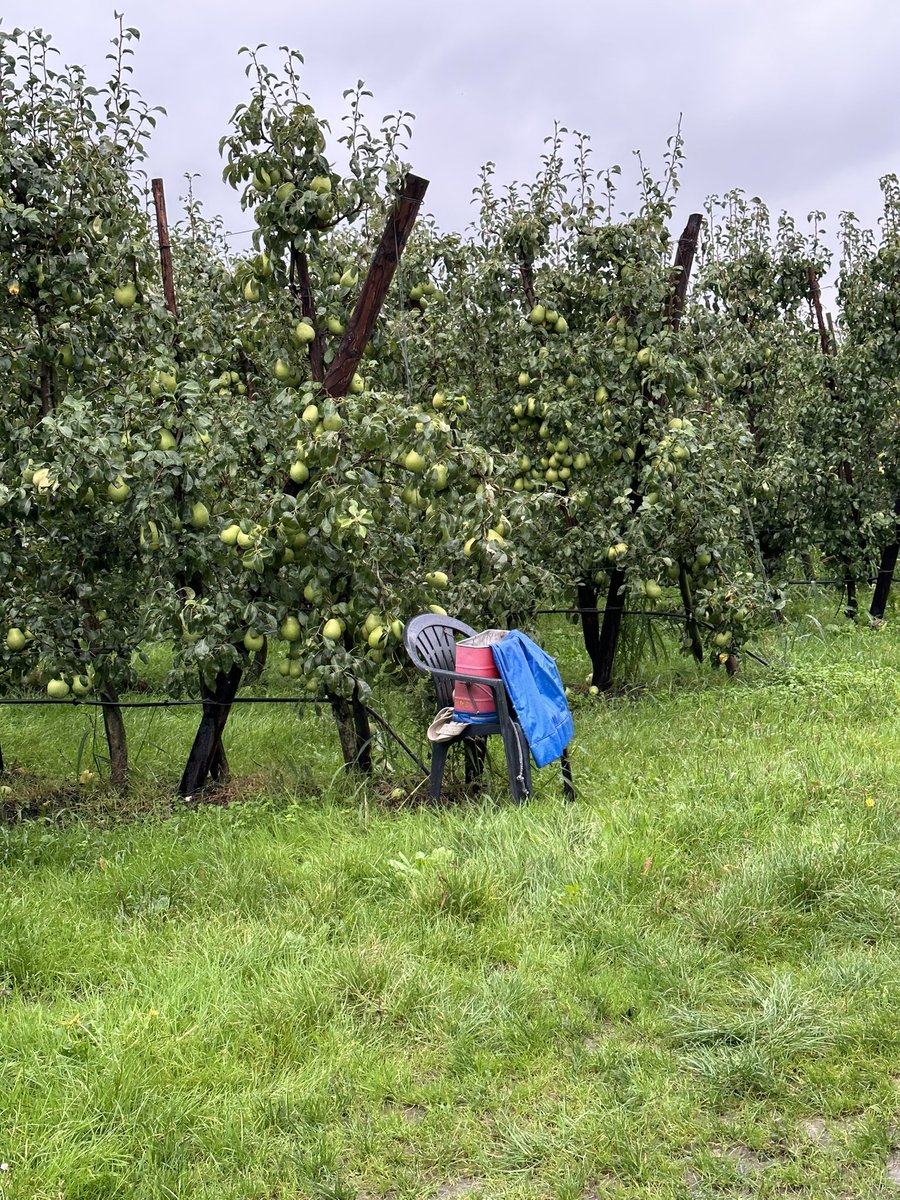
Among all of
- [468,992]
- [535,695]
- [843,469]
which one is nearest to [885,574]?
[843,469]

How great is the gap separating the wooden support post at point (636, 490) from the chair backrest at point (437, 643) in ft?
8.37

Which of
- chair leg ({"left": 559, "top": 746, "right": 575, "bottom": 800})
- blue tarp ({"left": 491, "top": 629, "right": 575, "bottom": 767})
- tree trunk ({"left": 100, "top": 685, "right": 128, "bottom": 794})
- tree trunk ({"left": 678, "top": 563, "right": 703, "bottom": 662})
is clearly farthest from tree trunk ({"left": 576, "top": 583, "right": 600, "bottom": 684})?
tree trunk ({"left": 100, "top": 685, "right": 128, "bottom": 794})

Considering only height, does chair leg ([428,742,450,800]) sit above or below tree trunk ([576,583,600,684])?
below

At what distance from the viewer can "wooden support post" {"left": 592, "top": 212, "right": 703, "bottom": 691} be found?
7105mm

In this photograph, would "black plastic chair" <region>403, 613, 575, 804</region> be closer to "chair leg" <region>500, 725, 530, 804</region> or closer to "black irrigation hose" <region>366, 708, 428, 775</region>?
"chair leg" <region>500, 725, 530, 804</region>

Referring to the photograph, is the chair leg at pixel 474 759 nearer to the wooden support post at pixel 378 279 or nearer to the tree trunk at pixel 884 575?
the wooden support post at pixel 378 279

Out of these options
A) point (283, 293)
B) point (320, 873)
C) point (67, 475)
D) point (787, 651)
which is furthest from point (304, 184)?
point (787, 651)

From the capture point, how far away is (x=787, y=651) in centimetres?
786

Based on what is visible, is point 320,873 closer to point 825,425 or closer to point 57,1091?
point 57,1091

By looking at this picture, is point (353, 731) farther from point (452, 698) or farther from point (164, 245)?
point (164, 245)

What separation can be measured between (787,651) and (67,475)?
5.34 m

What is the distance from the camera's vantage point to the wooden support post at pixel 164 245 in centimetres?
570

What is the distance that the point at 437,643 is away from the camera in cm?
469

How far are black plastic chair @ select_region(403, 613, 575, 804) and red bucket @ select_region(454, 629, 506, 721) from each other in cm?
4
